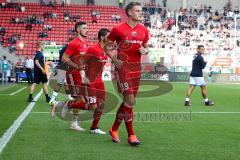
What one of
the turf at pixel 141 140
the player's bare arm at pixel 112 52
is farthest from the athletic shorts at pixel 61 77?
the player's bare arm at pixel 112 52

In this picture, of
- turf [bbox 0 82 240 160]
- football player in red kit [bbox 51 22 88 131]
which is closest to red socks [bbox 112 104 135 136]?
turf [bbox 0 82 240 160]

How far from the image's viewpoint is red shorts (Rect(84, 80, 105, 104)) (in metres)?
8.97

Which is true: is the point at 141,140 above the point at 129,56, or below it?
below

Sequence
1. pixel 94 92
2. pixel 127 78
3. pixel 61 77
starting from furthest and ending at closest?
pixel 61 77, pixel 94 92, pixel 127 78

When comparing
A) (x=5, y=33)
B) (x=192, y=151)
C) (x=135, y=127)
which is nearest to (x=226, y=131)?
(x=135, y=127)

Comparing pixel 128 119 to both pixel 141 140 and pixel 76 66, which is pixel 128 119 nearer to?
pixel 141 140

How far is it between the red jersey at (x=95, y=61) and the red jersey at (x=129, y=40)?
52.1 inches

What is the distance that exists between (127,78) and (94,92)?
58.9 inches

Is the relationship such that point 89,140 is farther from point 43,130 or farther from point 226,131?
point 226,131

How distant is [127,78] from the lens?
7.66m

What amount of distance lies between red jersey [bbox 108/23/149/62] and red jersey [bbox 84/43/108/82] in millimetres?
1323

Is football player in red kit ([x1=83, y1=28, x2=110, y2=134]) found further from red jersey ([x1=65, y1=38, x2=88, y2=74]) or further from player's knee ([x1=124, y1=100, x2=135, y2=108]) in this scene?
player's knee ([x1=124, y1=100, x2=135, y2=108])

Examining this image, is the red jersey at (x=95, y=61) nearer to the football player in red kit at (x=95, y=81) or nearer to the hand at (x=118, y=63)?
the football player in red kit at (x=95, y=81)

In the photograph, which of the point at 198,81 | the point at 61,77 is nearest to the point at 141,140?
the point at 61,77
